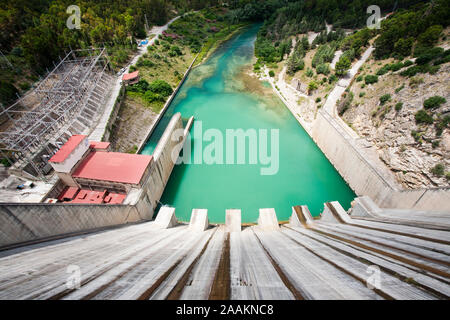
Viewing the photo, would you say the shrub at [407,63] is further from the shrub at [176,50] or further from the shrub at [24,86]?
the shrub at [24,86]

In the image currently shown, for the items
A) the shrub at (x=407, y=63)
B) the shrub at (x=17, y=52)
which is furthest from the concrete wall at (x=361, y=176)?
the shrub at (x=17, y=52)

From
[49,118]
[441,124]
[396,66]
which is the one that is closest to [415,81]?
[396,66]

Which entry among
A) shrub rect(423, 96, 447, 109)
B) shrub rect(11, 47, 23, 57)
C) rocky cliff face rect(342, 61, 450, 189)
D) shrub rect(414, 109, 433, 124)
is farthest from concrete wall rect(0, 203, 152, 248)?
shrub rect(11, 47, 23, 57)

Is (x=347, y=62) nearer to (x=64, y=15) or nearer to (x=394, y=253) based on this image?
(x=394, y=253)

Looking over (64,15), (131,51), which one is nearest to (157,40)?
(131,51)

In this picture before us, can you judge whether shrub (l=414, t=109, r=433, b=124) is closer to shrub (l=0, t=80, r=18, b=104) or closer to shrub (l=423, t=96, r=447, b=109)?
shrub (l=423, t=96, r=447, b=109)

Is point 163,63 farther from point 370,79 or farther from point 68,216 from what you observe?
point 68,216
